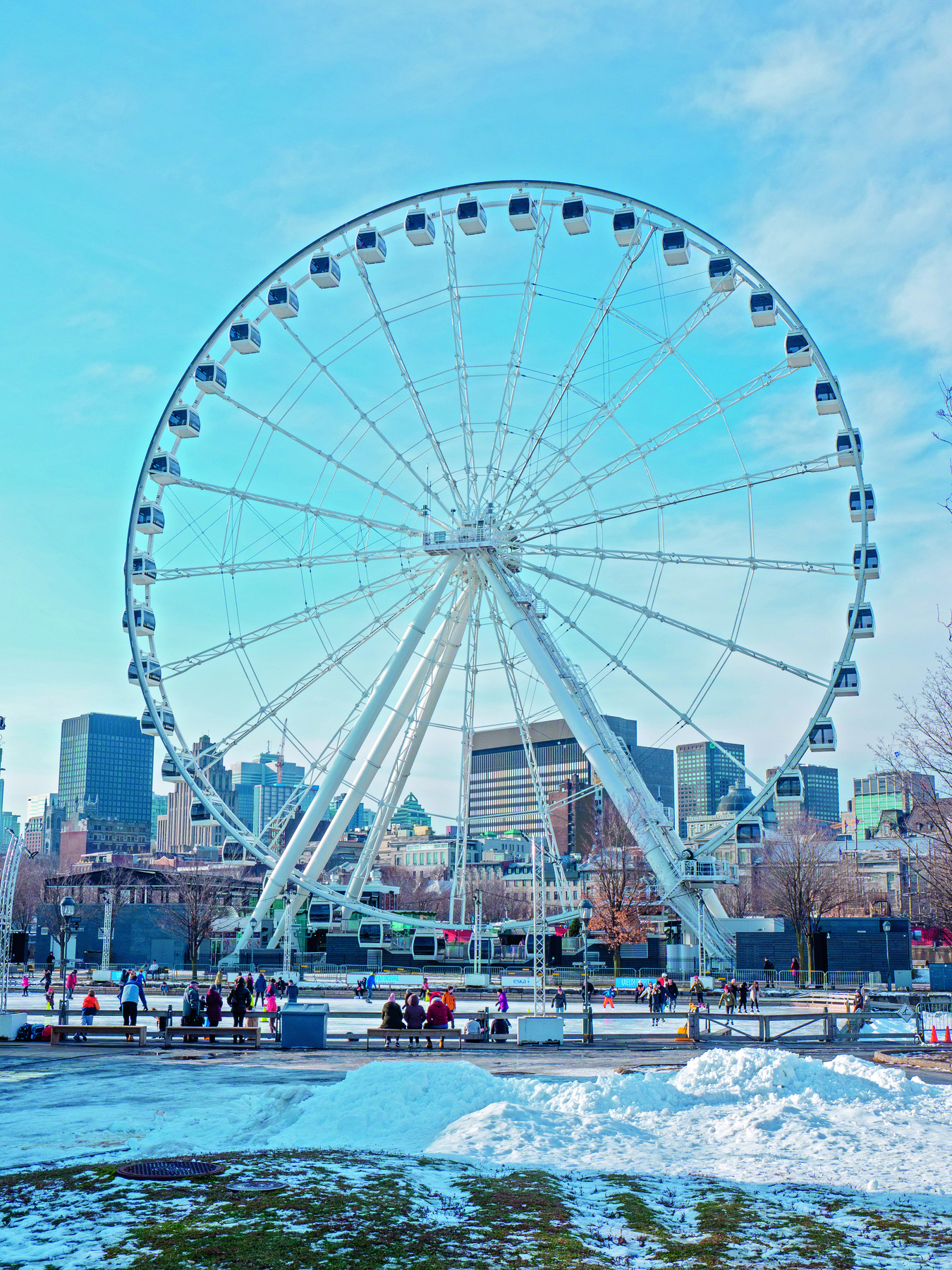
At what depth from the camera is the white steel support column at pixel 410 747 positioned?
48.5 metres

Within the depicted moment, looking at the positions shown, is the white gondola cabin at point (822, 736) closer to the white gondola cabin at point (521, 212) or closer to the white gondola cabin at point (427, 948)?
the white gondola cabin at point (521, 212)

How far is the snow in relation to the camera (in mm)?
13789

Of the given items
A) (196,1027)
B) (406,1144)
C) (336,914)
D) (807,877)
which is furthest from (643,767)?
(406,1144)

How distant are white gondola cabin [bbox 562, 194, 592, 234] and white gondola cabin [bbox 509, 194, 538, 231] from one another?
1.14 m

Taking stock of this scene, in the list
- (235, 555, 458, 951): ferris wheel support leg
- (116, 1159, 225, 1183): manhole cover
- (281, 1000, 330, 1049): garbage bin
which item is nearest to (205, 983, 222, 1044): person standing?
(281, 1000, 330, 1049): garbage bin

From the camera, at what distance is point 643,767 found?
7633 inches

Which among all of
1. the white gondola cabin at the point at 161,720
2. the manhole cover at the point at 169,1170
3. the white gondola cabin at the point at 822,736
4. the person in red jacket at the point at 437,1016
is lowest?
the manhole cover at the point at 169,1170

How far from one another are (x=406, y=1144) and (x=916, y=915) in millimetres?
99109

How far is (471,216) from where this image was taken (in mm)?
43469

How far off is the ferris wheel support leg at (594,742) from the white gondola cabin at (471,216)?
1169 cm

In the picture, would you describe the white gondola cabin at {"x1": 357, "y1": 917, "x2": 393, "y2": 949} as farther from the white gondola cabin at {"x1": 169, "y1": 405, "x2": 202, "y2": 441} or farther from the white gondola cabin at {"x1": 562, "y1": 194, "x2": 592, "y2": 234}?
the white gondola cabin at {"x1": 562, "y1": 194, "x2": 592, "y2": 234}

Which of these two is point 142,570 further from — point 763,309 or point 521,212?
point 763,309

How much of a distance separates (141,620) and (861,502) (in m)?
26.0

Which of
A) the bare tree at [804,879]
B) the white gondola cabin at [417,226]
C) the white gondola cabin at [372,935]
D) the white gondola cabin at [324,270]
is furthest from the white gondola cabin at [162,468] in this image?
the bare tree at [804,879]
